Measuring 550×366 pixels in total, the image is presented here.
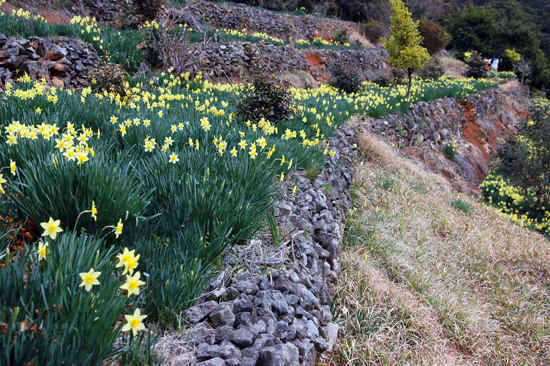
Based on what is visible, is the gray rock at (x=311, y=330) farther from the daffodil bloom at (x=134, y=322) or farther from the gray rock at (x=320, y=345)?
the daffodil bloom at (x=134, y=322)

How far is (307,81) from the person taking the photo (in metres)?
13.5

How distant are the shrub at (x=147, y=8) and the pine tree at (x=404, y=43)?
7407 millimetres

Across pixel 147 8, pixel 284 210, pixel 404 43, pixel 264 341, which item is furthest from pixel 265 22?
pixel 264 341

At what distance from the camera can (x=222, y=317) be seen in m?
1.44

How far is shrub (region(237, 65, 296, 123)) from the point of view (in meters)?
4.69

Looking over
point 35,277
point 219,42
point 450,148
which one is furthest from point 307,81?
point 35,277

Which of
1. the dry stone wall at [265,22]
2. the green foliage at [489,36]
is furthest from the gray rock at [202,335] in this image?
the green foliage at [489,36]

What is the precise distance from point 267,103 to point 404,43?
8132 mm

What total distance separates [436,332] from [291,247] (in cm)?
153

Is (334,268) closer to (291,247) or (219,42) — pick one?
(291,247)

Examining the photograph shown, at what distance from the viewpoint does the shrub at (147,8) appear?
1054 centimetres

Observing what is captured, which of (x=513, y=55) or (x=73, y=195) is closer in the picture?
(x=73, y=195)

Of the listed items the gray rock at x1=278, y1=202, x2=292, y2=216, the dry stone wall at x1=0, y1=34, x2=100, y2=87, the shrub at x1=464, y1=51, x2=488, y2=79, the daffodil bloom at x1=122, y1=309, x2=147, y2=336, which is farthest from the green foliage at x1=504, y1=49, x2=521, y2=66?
the daffodil bloom at x1=122, y1=309, x2=147, y2=336

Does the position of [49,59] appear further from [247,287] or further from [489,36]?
[489,36]
